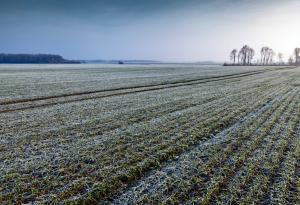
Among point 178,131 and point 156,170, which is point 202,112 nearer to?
point 178,131

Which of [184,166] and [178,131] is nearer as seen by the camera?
[184,166]

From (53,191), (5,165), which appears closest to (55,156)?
(5,165)

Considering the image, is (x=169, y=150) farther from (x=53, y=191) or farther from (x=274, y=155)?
(x=53, y=191)

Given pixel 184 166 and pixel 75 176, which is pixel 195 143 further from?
pixel 75 176

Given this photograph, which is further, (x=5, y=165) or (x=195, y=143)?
(x=195, y=143)

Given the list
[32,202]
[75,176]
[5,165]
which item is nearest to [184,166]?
[75,176]

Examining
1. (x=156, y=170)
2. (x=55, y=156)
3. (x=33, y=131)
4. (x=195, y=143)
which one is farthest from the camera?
(x=33, y=131)

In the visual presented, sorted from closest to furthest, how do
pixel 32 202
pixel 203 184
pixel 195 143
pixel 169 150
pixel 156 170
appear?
1. pixel 32 202
2. pixel 203 184
3. pixel 156 170
4. pixel 169 150
5. pixel 195 143

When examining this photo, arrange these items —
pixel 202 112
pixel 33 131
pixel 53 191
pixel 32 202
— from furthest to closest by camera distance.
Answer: pixel 202 112 < pixel 33 131 < pixel 53 191 < pixel 32 202

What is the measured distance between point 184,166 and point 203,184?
112 centimetres

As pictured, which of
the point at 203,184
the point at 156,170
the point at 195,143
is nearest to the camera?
the point at 203,184

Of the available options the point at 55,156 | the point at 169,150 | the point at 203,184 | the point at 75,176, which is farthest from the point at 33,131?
the point at 203,184

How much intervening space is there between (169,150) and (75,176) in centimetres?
314

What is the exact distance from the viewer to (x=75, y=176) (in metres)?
6.67
